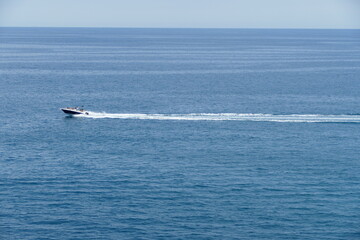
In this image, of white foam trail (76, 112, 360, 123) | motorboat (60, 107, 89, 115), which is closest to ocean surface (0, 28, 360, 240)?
white foam trail (76, 112, 360, 123)

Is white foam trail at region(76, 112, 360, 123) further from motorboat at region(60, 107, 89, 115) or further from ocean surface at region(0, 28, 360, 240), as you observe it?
motorboat at region(60, 107, 89, 115)

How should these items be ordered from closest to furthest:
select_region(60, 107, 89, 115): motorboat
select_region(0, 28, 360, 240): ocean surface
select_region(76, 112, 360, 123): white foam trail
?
select_region(0, 28, 360, 240): ocean surface < select_region(76, 112, 360, 123): white foam trail < select_region(60, 107, 89, 115): motorboat

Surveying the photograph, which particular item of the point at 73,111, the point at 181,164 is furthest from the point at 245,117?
the point at 73,111

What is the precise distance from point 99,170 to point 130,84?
8660cm

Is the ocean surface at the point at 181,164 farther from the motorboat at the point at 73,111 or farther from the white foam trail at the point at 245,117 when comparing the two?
the motorboat at the point at 73,111

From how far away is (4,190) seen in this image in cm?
7600

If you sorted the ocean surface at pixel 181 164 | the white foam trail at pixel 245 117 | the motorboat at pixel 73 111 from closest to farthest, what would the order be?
the ocean surface at pixel 181 164
the white foam trail at pixel 245 117
the motorboat at pixel 73 111

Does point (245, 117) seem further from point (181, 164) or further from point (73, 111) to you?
point (73, 111)

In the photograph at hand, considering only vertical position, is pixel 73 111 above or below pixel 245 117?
below

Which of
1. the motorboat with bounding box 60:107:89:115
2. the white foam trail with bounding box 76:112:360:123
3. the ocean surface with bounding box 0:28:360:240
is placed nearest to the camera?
the ocean surface with bounding box 0:28:360:240

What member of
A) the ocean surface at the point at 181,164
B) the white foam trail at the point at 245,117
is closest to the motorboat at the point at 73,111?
the ocean surface at the point at 181,164

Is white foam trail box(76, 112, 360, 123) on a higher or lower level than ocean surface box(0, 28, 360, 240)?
higher

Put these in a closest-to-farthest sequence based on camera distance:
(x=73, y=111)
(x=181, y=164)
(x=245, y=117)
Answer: (x=181, y=164)
(x=245, y=117)
(x=73, y=111)

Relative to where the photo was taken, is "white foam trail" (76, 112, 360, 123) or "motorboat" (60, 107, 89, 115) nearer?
"white foam trail" (76, 112, 360, 123)
